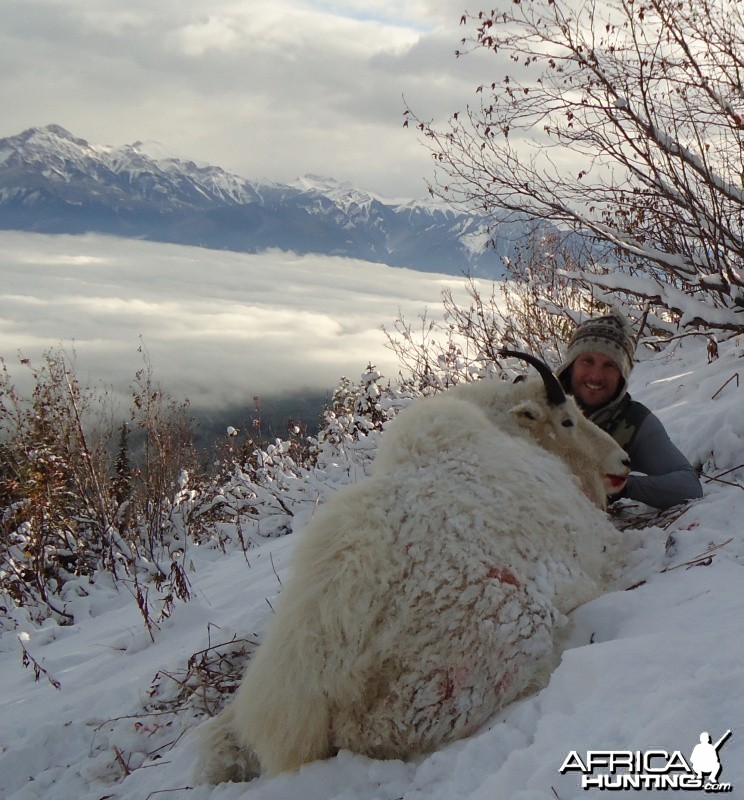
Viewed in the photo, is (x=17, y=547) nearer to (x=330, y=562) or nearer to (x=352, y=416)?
(x=352, y=416)

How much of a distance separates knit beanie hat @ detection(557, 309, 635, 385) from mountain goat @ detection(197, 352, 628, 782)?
1.93 meters

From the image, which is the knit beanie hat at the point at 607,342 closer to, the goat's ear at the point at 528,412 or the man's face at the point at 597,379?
the man's face at the point at 597,379

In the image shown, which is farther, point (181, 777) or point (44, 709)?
point (44, 709)

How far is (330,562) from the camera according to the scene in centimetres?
263

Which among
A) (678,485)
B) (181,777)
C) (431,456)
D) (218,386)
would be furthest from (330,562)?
(218,386)

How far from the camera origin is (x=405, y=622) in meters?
2.50

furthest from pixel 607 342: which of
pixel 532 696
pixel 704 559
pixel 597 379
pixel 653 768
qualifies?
pixel 653 768

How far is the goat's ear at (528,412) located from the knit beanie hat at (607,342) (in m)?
0.89

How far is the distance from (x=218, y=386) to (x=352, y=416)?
135 m

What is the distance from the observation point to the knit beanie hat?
4621 mm

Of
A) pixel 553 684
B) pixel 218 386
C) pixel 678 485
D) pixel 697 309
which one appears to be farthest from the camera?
pixel 218 386

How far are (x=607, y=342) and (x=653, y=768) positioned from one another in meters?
3.43

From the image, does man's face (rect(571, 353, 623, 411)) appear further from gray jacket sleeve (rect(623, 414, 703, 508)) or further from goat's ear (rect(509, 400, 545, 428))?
goat's ear (rect(509, 400, 545, 428))

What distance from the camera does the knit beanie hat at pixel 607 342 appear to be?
4.62 meters
